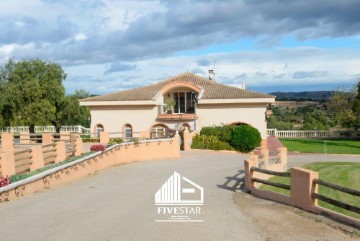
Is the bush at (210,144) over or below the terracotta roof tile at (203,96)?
below

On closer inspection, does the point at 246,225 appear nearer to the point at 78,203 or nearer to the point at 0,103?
the point at 78,203

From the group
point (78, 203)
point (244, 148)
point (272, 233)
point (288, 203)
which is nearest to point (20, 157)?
point (78, 203)

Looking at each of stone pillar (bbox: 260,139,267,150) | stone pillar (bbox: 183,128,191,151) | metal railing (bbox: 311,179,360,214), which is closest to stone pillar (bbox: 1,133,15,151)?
stone pillar (bbox: 183,128,191,151)

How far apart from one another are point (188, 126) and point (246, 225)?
31571 millimetres

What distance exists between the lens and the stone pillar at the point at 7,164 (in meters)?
15.3

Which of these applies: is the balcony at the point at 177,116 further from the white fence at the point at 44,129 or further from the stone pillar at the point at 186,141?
the white fence at the point at 44,129

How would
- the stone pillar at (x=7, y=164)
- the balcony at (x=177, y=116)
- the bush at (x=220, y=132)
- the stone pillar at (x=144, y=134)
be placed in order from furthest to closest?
the balcony at (x=177, y=116) → the bush at (x=220, y=132) → the stone pillar at (x=144, y=134) → the stone pillar at (x=7, y=164)

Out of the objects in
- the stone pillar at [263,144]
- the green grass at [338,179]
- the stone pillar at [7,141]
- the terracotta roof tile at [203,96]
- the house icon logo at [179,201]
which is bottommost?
the green grass at [338,179]

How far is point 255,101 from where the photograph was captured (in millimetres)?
40156

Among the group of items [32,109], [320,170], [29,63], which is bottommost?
[320,170]

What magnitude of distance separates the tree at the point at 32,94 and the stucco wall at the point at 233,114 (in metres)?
14.1

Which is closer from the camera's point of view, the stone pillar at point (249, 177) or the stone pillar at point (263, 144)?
the stone pillar at point (249, 177)

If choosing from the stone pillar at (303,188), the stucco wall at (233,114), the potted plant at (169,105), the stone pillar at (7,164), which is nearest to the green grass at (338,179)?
the stone pillar at (303,188)

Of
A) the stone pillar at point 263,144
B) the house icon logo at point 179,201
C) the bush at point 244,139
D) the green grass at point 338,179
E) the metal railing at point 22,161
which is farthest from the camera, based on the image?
the stone pillar at point 263,144
